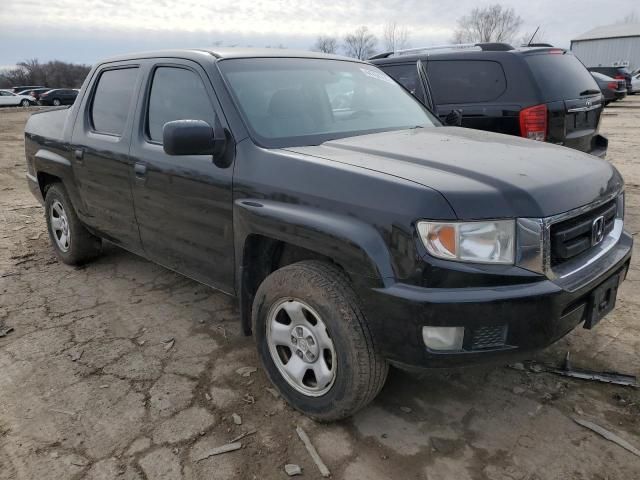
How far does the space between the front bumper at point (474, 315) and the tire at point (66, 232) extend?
10.9 ft

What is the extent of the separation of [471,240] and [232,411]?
149 cm

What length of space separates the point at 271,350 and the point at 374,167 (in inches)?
42.9

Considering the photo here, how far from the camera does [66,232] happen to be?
4785 millimetres

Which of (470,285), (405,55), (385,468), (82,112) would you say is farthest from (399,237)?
(405,55)

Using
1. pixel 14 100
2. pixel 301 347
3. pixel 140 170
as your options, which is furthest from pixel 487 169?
pixel 14 100

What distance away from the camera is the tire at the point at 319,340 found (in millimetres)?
2279

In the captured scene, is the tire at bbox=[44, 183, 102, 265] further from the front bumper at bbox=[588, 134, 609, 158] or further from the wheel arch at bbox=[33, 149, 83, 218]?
the front bumper at bbox=[588, 134, 609, 158]

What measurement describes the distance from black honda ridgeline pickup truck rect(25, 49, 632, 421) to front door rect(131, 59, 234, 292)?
0.01 metres

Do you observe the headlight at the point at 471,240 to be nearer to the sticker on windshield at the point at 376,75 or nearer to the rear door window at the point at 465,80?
the sticker on windshield at the point at 376,75

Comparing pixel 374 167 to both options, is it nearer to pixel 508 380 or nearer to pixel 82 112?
pixel 508 380

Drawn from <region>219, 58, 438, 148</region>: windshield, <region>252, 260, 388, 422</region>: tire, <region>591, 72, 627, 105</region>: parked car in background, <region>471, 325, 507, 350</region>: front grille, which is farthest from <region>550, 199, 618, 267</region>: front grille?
<region>591, 72, 627, 105</region>: parked car in background

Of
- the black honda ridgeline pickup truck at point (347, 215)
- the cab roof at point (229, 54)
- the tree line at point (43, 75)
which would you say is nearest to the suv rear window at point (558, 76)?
the black honda ridgeline pickup truck at point (347, 215)

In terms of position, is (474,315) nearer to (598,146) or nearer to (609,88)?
(598,146)

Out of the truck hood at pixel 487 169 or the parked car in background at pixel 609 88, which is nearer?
the truck hood at pixel 487 169
